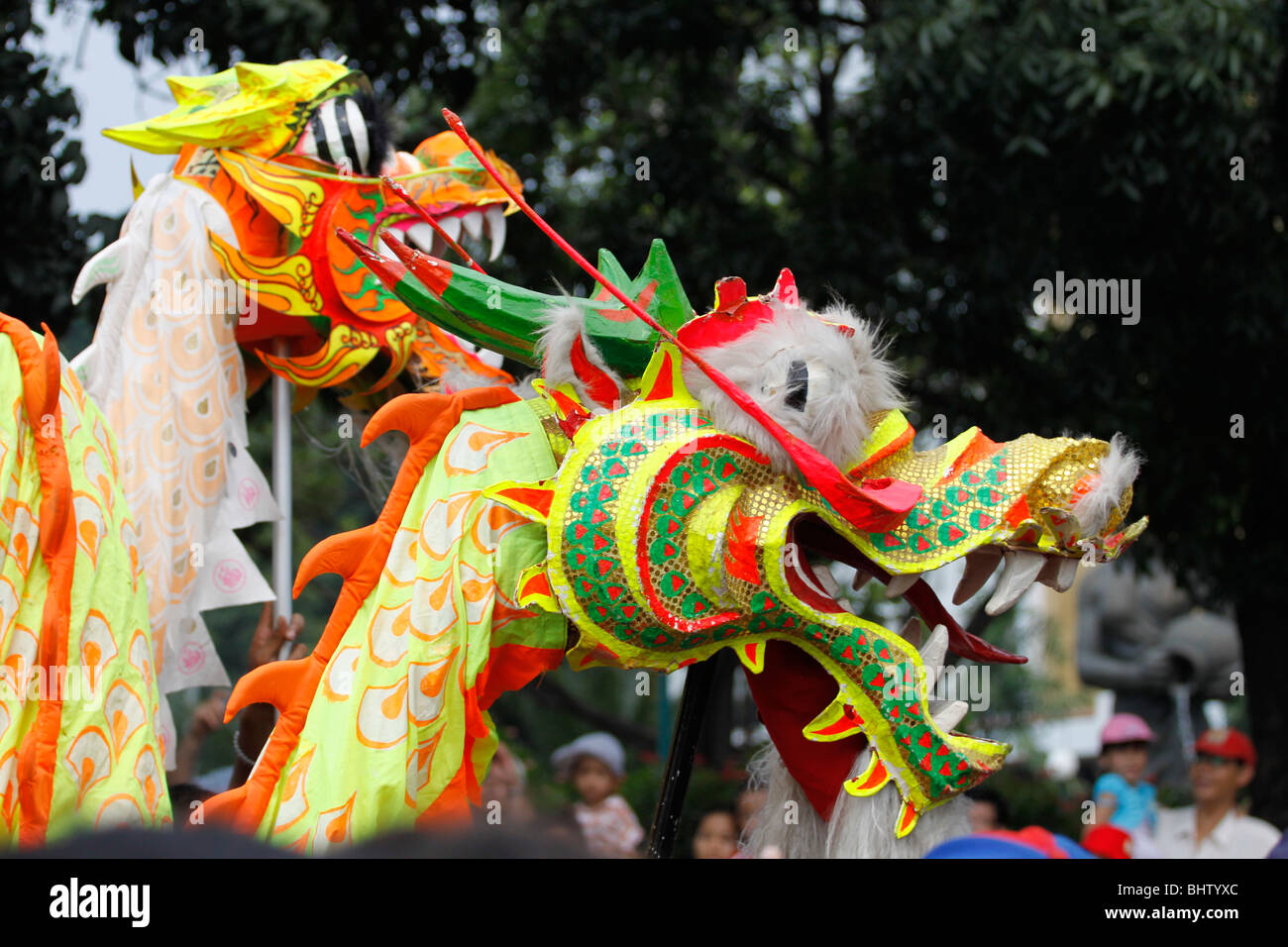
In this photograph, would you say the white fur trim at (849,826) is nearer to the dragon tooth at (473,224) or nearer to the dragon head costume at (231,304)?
the dragon head costume at (231,304)

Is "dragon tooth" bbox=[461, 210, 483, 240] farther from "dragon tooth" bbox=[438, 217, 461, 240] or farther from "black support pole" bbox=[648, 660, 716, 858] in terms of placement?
"black support pole" bbox=[648, 660, 716, 858]

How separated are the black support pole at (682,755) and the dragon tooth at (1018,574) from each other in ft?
1.54

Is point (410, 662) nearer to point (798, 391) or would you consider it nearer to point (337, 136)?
point (798, 391)

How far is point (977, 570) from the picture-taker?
7.15 feet

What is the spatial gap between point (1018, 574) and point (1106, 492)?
167 millimetres

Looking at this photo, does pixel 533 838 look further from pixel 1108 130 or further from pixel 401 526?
pixel 1108 130

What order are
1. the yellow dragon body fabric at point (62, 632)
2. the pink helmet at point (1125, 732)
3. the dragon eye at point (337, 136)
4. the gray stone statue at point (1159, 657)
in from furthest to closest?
the gray stone statue at point (1159, 657)
the pink helmet at point (1125, 732)
the dragon eye at point (337, 136)
the yellow dragon body fabric at point (62, 632)

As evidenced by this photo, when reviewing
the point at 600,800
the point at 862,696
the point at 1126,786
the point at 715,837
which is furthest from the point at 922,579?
the point at 1126,786

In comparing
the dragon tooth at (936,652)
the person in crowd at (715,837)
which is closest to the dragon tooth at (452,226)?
the dragon tooth at (936,652)

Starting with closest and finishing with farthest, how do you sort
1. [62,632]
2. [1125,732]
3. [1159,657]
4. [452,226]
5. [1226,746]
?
[62,632]
[452,226]
[1226,746]
[1125,732]
[1159,657]

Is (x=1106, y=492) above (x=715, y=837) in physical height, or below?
above

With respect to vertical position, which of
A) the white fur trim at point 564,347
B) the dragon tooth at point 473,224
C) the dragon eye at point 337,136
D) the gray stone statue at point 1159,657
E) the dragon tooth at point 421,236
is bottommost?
the gray stone statue at point 1159,657

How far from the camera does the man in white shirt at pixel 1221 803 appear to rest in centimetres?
463

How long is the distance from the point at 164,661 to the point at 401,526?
77cm
